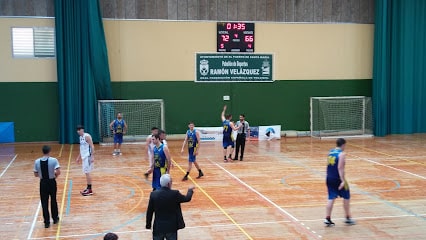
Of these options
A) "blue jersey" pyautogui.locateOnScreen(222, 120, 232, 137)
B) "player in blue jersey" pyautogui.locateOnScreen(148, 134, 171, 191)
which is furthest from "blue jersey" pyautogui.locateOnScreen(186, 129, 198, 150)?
"player in blue jersey" pyautogui.locateOnScreen(148, 134, 171, 191)

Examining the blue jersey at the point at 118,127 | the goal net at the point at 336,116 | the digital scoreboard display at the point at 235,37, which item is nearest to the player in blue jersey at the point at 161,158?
the blue jersey at the point at 118,127

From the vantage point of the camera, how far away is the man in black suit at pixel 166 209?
7.09 metres

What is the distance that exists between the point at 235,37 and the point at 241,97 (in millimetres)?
3058

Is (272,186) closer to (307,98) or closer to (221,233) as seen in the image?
(221,233)

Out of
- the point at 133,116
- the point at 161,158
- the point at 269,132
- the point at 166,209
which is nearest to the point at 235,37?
the point at 269,132

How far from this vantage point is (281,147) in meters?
22.1

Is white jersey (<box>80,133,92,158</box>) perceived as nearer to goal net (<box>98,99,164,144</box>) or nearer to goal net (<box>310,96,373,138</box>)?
goal net (<box>98,99,164,144</box>)

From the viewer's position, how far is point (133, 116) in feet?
78.6

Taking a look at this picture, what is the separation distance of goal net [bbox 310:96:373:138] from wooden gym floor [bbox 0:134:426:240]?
5236 mm

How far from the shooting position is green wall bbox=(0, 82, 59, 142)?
22.8 metres

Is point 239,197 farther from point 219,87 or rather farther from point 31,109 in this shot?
point 31,109

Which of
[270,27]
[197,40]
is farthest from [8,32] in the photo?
[270,27]

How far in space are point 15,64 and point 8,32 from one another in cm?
147

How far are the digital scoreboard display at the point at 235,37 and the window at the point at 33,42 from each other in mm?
7984
